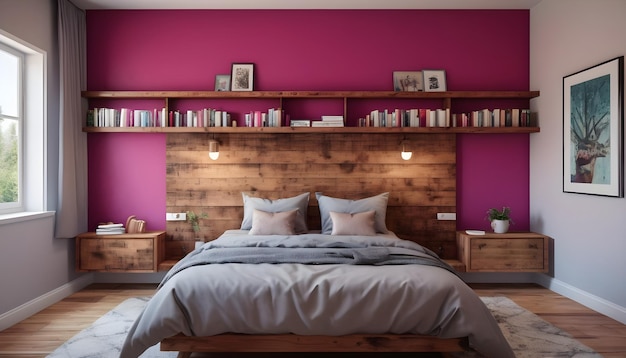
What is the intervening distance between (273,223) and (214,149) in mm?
1121

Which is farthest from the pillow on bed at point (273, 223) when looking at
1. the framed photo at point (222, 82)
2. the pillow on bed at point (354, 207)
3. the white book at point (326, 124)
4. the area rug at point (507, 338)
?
the framed photo at point (222, 82)

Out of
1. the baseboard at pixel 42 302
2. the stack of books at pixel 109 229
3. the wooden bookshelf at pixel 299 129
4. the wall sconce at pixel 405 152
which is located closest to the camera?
the baseboard at pixel 42 302

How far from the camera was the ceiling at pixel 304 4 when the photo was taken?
192 inches

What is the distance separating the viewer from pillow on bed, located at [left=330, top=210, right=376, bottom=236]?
4.36m

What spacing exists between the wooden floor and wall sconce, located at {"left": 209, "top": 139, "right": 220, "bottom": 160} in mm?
1590

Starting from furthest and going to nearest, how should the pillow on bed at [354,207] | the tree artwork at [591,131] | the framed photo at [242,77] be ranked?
1. the framed photo at [242,77]
2. the pillow on bed at [354,207]
3. the tree artwork at [591,131]

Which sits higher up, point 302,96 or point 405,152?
point 302,96

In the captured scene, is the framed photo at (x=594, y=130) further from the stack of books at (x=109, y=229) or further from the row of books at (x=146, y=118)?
the stack of books at (x=109, y=229)

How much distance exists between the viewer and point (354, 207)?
4676 millimetres

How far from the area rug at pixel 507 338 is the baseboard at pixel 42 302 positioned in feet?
2.22

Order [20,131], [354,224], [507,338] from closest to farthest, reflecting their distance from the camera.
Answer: [507,338], [20,131], [354,224]

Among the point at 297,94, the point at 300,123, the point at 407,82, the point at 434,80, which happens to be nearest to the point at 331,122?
the point at 300,123

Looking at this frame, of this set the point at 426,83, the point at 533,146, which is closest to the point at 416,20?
the point at 426,83

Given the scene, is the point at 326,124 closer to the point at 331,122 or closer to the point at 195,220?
the point at 331,122
